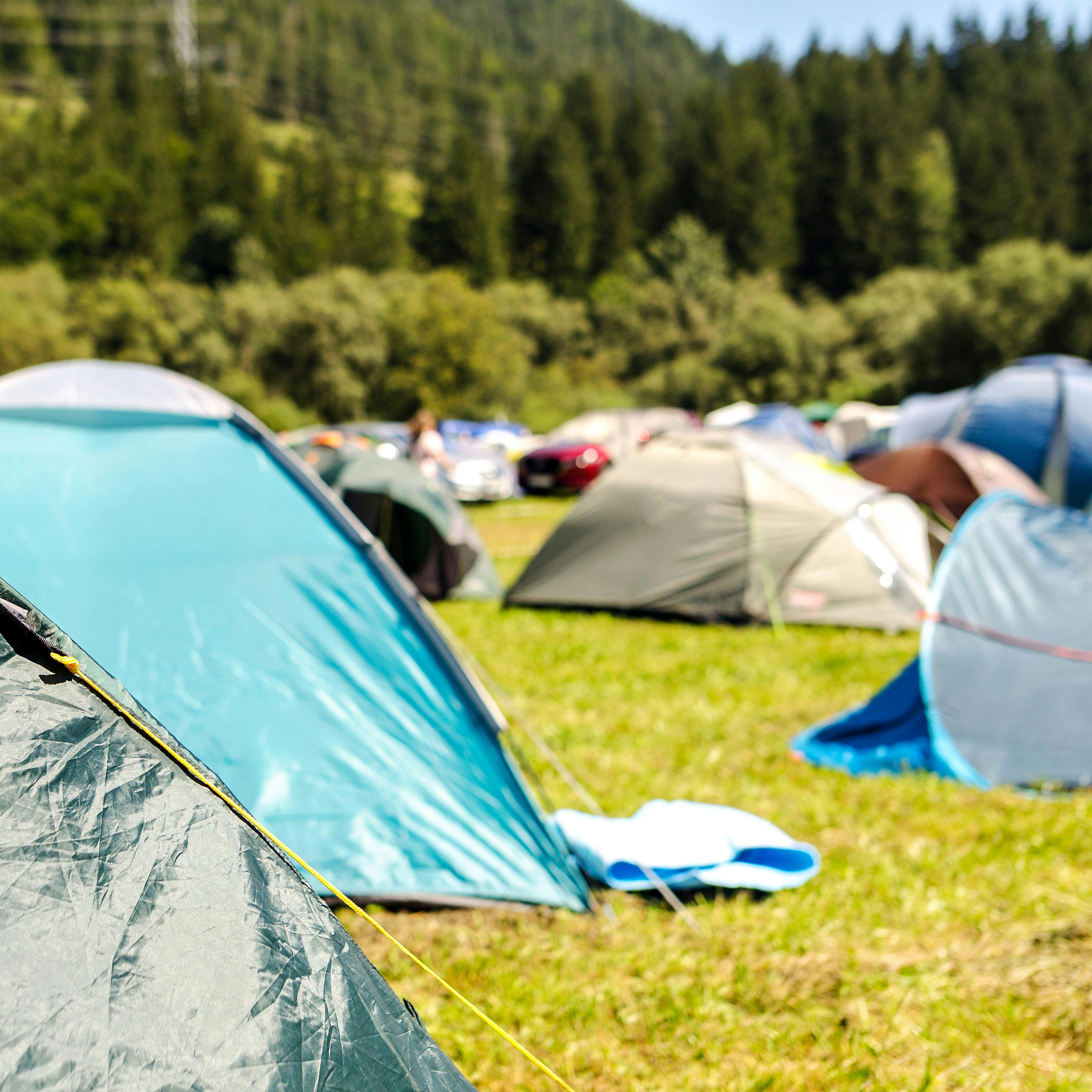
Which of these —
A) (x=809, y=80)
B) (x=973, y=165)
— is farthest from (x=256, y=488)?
(x=809, y=80)

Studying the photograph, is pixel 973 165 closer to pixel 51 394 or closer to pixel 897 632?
pixel 897 632

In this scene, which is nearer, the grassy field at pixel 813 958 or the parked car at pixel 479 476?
the grassy field at pixel 813 958

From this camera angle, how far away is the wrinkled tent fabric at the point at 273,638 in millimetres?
2959

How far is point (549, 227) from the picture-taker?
56.2 m

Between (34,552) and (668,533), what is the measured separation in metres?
4.51

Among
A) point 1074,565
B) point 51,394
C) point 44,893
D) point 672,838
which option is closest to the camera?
point 44,893

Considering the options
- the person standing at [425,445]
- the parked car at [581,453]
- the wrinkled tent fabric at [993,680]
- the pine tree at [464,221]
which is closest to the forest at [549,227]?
the pine tree at [464,221]

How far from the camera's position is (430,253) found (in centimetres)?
5412

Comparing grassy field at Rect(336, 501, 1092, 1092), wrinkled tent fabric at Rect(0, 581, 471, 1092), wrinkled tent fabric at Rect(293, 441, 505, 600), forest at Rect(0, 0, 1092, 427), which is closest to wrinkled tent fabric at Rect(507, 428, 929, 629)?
wrinkled tent fabric at Rect(293, 441, 505, 600)

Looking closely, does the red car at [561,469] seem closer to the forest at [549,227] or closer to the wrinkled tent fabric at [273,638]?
the wrinkled tent fabric at [273,638]

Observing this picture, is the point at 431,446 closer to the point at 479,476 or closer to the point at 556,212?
the point at 479,476

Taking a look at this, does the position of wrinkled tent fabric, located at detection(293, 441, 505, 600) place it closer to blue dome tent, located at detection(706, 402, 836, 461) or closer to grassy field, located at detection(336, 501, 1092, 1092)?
grassy field, located at detection(336, 501, 1092, 1092)

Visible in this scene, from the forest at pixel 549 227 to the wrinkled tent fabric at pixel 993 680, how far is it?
3046 centimetres

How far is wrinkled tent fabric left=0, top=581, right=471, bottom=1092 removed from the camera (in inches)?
50.7
